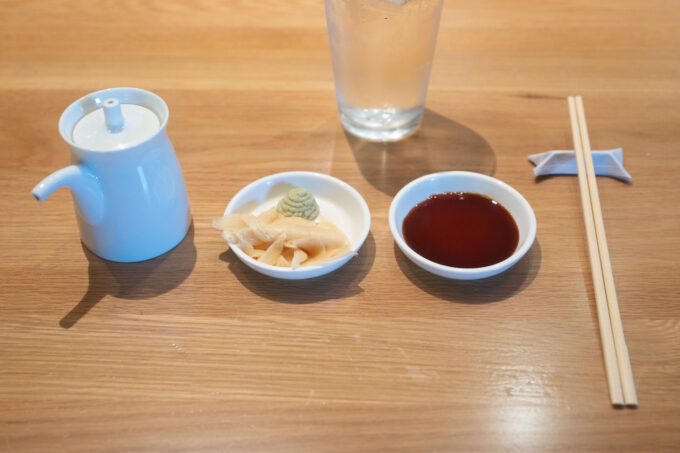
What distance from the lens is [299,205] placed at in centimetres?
104

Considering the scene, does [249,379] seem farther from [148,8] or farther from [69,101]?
[148,8]

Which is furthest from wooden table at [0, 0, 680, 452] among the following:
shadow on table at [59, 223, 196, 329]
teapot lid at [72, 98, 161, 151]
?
teapot lid at [72, 98, 161, 151]

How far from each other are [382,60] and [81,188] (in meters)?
0.60

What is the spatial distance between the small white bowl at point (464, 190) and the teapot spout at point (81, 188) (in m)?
0.49

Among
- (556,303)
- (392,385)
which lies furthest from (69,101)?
(556,303)

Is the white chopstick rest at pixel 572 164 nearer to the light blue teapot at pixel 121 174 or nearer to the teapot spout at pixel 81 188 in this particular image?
the light blue teapot at pixel 121 174

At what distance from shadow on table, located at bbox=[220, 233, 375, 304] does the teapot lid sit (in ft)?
0.90

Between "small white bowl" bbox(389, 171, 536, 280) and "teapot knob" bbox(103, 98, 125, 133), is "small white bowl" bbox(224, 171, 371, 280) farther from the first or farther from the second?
"teapot knob" bbox(103, 98, 125, 133)

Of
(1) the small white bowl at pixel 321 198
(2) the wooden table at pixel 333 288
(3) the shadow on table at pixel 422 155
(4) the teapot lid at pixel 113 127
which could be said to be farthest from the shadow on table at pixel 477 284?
(4) the teapot lid at pixel 113 127

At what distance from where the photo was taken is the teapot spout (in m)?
0.84

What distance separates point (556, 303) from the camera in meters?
0.97

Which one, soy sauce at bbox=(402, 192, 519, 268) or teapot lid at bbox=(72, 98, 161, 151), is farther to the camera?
soy sauce at bbox=(402, 192, 519, 268)

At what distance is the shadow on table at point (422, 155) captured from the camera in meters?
1.22

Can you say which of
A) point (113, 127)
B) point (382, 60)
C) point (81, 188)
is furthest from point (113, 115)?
point (382, 60)
